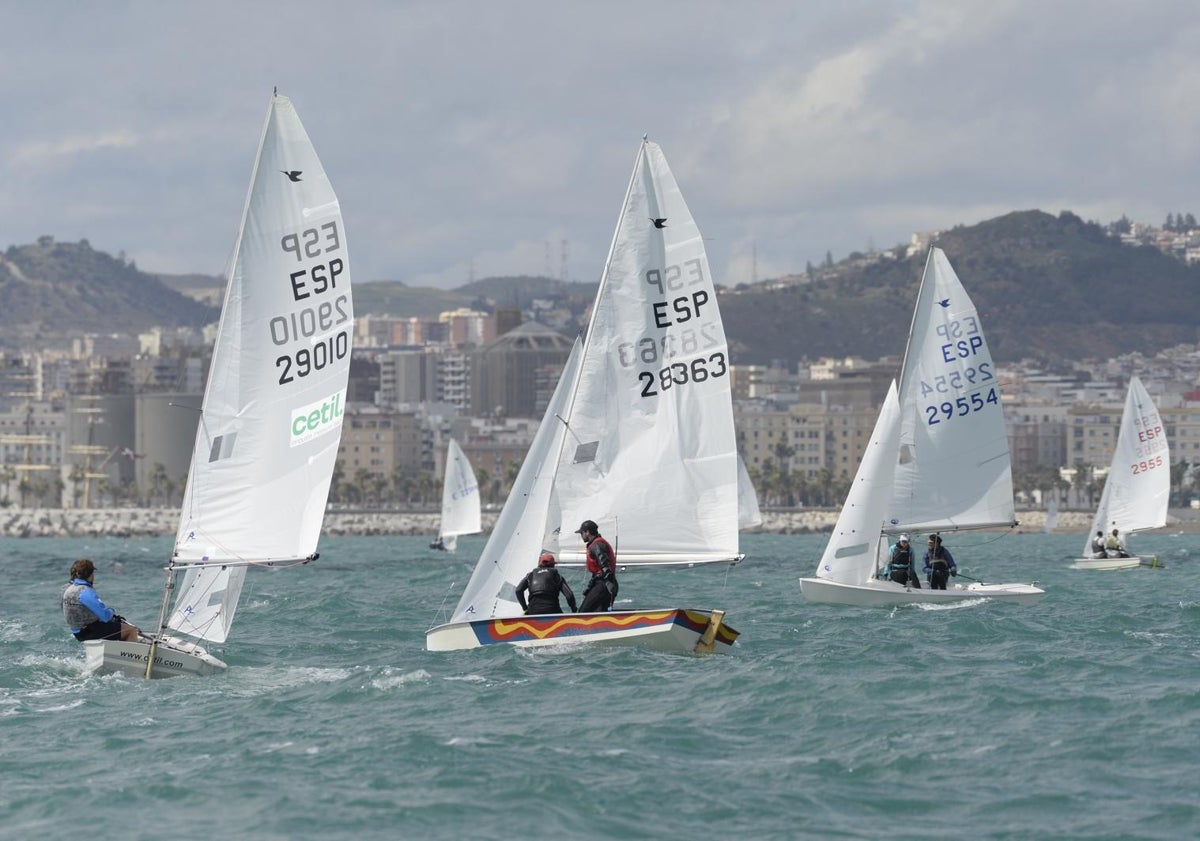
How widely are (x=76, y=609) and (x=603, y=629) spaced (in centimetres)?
597

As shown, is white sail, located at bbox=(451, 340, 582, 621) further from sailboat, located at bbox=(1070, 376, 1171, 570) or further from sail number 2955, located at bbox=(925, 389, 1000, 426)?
sailboat, located at bbox=(1070, 376, 1171, 570)

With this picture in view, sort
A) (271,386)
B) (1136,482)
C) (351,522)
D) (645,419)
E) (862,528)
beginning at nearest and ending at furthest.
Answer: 1. (271,386)
2. (645,419)
3. (862,528)
4. (1136,482)
5. (351,522)

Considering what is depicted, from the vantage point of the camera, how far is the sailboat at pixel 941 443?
114 ft

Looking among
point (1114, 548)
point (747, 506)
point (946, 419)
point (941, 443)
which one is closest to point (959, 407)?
point (946, 419)

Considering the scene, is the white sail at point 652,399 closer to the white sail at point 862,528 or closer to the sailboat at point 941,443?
the white sail at point 862,528

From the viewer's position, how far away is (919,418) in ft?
119

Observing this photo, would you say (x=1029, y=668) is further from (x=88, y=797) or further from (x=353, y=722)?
(x=88, y=797)

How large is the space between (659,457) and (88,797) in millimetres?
10771

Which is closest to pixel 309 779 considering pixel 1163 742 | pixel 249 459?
pixel 249 459

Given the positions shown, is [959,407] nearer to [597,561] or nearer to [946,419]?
[946,419]

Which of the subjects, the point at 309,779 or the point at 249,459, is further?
the point at 249,459

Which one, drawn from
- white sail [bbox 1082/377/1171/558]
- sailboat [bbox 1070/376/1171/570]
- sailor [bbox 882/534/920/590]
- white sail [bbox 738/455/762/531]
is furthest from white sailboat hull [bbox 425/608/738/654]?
white sail [bbox 738/455/762/531]

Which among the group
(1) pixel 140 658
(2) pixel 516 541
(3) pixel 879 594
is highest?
(2) pixel 516 541

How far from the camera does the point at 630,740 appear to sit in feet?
61.5
